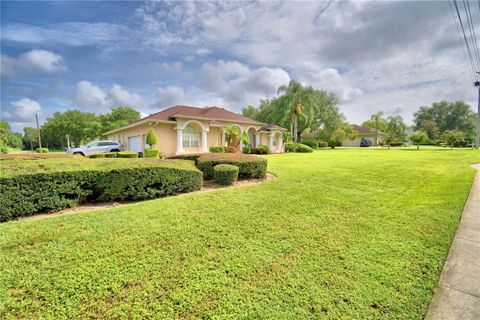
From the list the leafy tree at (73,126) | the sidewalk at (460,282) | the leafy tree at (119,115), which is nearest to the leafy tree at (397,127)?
the sidewalk at (460,282)

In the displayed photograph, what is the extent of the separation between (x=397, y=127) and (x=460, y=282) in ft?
179

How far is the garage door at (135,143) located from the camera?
67.0 ft

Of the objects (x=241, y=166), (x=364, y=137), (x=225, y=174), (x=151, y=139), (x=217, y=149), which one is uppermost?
(x=364, y=137)

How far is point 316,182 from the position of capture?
797 centimetres

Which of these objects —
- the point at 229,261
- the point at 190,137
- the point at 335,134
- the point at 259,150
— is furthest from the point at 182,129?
the point at 335,134

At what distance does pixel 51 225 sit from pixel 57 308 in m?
2.64

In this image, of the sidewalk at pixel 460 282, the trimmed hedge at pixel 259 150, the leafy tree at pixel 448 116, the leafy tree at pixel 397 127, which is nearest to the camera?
the sidewalk at pixel 460 282

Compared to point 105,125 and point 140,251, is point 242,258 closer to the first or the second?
point 140,251

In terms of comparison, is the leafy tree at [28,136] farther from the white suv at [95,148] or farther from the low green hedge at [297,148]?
the low green hedge at [297,148]

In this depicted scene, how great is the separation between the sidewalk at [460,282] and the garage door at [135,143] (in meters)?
21.5

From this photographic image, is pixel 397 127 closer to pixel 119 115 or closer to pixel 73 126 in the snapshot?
pixel 119 115

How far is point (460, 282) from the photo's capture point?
257 cm

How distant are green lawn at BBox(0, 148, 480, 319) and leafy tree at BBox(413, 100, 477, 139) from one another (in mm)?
74253

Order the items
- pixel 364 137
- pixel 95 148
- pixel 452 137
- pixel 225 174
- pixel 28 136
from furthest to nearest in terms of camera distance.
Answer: pixel 28 136
pixel 364 137
pixel 452 137
pixel 95 148
pixel 225 174
